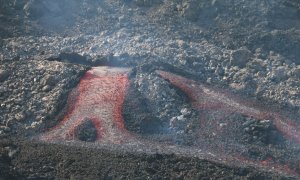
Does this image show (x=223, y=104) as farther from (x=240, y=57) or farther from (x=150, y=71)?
(x=240, y=57)

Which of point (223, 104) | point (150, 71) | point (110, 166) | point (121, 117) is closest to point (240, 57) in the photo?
point (223, 104)

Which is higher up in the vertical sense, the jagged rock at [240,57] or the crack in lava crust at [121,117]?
the jagged rock at [240,57]

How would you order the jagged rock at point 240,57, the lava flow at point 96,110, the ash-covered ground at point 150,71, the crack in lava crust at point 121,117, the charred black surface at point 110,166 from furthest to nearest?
the jagged rock at point 240,57, the lava flow at point 96,110, the crack in lava crust at point 121,117, the ash-covered ground at point 150,71, the charred black surface at point 110,166

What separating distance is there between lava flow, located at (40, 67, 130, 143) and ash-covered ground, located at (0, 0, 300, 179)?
0.36 m

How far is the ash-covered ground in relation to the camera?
12.7m

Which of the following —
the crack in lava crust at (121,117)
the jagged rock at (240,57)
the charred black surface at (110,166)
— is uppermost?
the jagged rock at (240,57)

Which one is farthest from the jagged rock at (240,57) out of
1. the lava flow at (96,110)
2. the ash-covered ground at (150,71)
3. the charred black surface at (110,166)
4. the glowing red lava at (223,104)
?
the charred black surface at (110,166)

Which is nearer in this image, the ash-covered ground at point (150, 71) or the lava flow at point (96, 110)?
the ash-covered ground at point (150, 71)

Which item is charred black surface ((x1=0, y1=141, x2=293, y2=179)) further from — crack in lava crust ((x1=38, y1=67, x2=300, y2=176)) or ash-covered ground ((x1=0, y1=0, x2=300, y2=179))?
crack in lava crust ((x1=38, y1=67, x2=300, y2=176))

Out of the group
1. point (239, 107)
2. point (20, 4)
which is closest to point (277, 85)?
point (239, 107)

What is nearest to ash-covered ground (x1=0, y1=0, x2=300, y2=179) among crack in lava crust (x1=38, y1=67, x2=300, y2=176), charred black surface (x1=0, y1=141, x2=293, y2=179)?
charred black surface (x1=0, y1=141, x2=293, y2=179)

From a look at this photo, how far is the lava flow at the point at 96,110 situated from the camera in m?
14.0

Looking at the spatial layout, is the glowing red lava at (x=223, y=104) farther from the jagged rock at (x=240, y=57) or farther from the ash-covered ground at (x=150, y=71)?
the jagged rock at (x=240, y=57)

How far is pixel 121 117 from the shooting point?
1468cm
